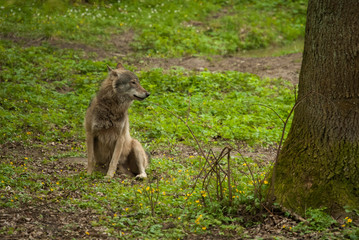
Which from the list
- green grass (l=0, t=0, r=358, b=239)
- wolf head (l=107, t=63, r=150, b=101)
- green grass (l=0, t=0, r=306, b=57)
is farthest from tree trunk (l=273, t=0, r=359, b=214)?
green grass (l=0, t=0, r=306, b=57)

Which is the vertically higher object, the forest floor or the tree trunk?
the tree trunk

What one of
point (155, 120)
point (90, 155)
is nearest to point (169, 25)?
point (155, 120)

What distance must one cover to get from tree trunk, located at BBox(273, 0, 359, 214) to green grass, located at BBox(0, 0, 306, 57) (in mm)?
11981

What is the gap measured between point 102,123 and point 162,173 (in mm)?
1455

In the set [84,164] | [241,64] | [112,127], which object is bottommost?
[84,164]

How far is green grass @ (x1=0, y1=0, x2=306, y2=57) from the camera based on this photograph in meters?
17.8

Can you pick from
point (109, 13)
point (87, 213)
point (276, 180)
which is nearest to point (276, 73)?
point (109, 13)

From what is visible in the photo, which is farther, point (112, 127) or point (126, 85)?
point (126, 85)

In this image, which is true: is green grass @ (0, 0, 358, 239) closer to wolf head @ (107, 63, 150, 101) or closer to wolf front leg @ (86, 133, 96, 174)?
wolf front leg @ (86, 133, 96, 174)

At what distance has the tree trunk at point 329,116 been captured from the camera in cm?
551

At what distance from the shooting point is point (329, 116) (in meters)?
5.63

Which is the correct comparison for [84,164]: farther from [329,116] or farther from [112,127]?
[329,116]

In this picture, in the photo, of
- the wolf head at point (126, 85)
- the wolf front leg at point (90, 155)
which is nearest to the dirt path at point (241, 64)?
the wolf head at point (126, 85)

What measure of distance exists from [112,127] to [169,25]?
12.3 metres
